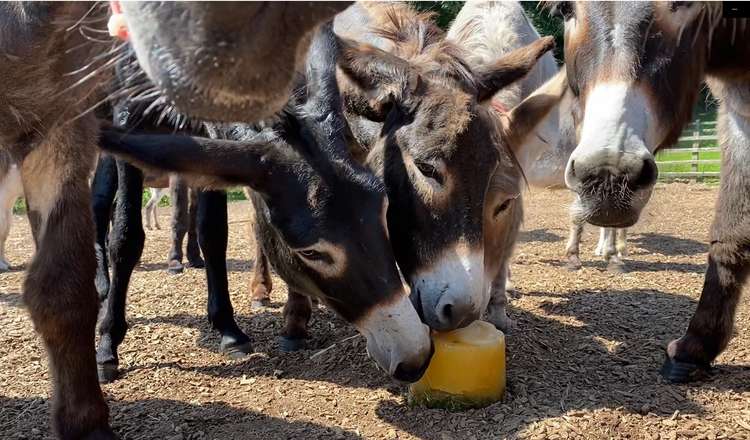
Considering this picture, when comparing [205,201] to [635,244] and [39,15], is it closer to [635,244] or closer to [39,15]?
[39,15]

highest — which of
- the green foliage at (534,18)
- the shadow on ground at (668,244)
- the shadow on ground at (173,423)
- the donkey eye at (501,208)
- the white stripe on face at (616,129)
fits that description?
the green foliage at (534,18)

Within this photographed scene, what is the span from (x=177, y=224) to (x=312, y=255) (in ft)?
17.4

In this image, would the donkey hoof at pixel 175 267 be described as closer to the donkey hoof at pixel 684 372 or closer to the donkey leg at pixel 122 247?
the donkey leg at pixel 122 247

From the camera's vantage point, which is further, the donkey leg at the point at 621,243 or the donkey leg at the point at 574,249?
the donkey leg at the point at 621,243

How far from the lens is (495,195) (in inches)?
124

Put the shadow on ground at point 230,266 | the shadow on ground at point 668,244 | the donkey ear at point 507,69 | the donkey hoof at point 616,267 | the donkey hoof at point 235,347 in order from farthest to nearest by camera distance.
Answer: the shadow on ground at point 668,244, the shadow on ground at point 230,266, the donkey hoof at point 616,267, the donkey hoof at point 235,347, the donkey ear at point 507,69

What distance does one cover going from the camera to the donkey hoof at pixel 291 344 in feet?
12.5

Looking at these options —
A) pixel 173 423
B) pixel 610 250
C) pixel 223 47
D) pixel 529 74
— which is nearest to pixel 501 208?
pixel 529 74

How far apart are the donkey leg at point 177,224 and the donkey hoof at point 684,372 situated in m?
5.11

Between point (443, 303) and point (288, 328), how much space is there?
4.73ft

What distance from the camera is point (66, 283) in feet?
8.38

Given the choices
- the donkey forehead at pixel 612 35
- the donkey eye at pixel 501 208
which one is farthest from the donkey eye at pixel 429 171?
the donkey forehead at pixel 612 35

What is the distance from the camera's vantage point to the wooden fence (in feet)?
55.2

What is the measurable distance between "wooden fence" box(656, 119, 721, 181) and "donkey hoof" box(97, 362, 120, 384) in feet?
53.0
